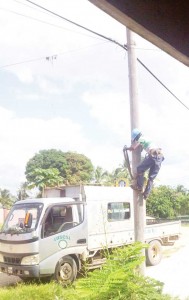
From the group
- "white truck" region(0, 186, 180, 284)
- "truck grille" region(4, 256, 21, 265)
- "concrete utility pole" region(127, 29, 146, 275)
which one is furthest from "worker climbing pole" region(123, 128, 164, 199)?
"truck grille" region(4, 256, 21, 265)

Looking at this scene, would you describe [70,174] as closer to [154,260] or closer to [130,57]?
[154,260]

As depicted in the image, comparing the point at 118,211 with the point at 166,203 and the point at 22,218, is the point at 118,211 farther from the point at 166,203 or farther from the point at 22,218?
the point at 166,203

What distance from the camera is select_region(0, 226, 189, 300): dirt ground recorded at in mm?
7529

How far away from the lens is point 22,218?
9289 millimetres

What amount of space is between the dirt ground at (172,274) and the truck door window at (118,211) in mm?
1804

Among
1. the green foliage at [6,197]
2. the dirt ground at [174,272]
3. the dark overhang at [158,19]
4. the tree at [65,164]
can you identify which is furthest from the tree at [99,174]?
the dark overhang at [158,19]

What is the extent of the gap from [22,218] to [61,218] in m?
1.16

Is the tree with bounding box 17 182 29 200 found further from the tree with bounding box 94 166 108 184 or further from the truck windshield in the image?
the truck windshield

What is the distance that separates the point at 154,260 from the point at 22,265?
4780 millimetres

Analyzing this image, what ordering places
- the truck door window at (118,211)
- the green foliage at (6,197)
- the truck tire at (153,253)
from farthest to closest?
the green foliage at (6,197) < the truck tire at (153,253) < the truck door window at (118,211)

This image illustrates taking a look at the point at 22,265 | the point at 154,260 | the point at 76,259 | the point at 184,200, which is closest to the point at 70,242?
the point at 76,259

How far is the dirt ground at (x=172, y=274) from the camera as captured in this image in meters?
7.53

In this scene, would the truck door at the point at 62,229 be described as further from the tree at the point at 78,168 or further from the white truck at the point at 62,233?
the tree at the point at 78,168

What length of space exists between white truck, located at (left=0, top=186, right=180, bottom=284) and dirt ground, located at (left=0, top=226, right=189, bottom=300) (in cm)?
127
